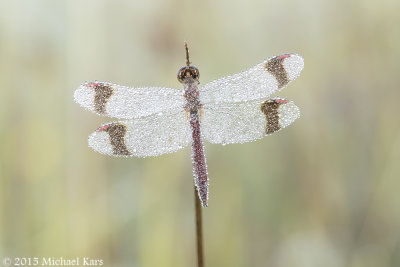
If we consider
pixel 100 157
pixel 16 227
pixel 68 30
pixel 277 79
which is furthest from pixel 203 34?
pixel 16 227

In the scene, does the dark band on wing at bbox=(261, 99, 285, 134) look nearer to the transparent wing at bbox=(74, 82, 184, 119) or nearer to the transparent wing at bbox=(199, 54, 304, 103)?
the transparent wing at bbox=(199, 54, 304, 103)

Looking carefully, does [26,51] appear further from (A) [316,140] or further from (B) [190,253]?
(A) [316,140]

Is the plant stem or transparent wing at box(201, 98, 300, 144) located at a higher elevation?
transparent wing at box(201, 98, 300, 144)

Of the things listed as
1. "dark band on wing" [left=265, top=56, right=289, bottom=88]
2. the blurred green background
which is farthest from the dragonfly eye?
the blurred green background

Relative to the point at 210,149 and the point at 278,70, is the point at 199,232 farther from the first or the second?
the point at 210,149

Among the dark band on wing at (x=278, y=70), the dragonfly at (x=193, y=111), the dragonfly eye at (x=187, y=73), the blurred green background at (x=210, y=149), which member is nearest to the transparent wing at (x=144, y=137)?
the dragonfly at (x=193, y=111)

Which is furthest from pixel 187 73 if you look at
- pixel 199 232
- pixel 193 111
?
pixel 199 232
